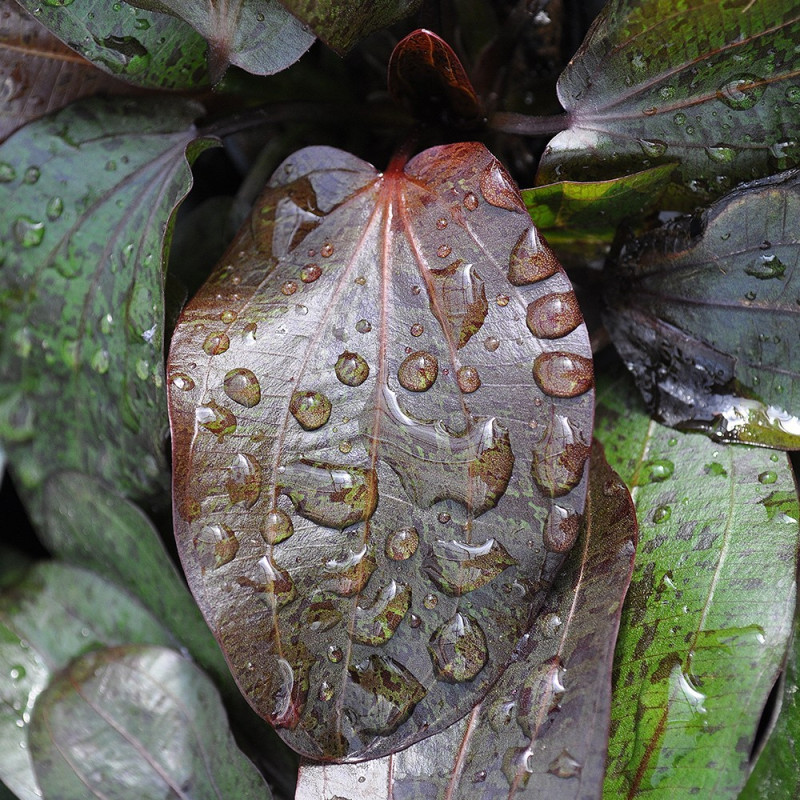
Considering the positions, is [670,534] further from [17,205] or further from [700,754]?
[17,205]

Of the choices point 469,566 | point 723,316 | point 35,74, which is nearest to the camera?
point 469,566

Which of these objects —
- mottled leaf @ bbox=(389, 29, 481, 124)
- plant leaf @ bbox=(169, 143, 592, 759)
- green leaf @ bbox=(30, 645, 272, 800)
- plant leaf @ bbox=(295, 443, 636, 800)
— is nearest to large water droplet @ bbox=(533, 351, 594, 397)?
plant leaf @ bbox=(169, 143, 592, 759)

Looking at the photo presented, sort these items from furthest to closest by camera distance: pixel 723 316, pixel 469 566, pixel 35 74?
1. pixel 35 74
2. pixel 723 316
3. pixel 469 566

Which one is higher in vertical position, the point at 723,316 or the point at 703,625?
the point at 723,316

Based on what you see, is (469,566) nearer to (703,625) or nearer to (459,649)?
(459,649)

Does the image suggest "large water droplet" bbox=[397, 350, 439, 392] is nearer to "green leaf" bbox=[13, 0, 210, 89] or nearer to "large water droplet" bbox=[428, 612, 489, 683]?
"large water droplet" bbox=[428, 612, 489, 683]

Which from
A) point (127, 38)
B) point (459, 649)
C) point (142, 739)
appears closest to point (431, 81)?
point (127, 38)

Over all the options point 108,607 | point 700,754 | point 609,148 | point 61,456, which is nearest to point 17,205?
point 61,456
